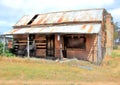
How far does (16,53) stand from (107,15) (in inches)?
428

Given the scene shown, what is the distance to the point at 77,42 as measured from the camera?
24.7m

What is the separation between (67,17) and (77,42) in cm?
355

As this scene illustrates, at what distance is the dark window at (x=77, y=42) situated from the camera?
2431 centimetres

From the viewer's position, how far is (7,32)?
29172mm

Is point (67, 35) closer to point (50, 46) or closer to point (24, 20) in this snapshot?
point (50, 46)

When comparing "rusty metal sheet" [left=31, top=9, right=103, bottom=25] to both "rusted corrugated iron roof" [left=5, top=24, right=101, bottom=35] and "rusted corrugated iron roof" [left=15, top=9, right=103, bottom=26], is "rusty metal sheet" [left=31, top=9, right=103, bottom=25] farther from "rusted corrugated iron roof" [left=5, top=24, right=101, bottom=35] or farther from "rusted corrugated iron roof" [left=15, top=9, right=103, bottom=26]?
"rusted corrugated iron roof" [left=5, top=24, right=101, bottom=35]

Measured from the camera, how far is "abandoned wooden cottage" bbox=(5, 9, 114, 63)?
938 inches

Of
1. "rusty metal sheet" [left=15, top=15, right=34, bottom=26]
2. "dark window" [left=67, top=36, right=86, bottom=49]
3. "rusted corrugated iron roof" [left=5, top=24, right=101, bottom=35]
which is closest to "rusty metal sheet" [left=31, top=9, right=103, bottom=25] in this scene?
"rusted corrugated iron roof" [left=5, top=24, right=101, bottom=35]

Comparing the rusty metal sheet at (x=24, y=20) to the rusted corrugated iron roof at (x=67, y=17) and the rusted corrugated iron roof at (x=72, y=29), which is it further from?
the rusted corrugated iron roof at (x=72, y=29)

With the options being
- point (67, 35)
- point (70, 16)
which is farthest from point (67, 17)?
point (67, 35)

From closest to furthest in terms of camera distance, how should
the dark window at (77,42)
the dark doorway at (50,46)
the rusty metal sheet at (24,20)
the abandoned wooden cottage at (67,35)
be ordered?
the abandoned wooden cottage at (67,35) < the dark window at (77,42) < the dark doorway at (50,46) < the rusty metal sheet at (24,20)

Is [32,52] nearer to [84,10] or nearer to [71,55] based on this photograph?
[71,55]

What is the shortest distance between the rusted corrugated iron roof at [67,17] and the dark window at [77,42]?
194cm

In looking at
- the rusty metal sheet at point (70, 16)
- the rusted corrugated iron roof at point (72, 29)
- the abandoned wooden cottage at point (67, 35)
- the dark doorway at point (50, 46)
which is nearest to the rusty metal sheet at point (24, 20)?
the abandoned wooden cottage at point (67, 35)
